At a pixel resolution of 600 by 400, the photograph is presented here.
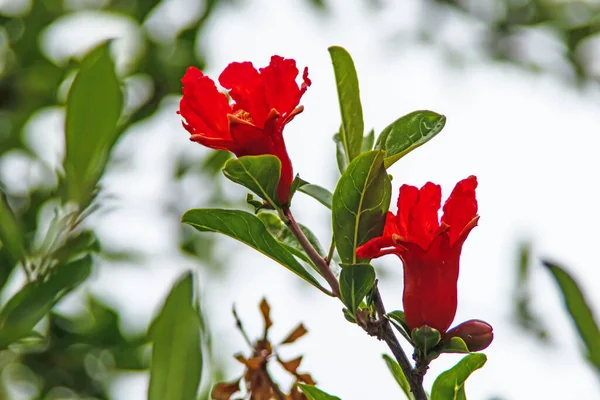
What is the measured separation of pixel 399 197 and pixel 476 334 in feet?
0.47

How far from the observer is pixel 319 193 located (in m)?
0.87

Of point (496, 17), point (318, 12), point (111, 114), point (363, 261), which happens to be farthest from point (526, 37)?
point (363, 261)

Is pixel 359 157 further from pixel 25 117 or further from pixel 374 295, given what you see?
pixel 25 117

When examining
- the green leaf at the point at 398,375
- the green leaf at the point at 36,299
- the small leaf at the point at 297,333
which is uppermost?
the green leaf at the point at 398,375

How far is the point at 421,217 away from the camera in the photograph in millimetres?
783

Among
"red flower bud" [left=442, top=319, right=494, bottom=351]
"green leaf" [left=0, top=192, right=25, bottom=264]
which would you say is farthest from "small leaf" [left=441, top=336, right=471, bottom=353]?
"green leaf" [left=0, top=192, right=25, bottom=264]

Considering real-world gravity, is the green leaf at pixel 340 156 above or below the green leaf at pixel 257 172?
above

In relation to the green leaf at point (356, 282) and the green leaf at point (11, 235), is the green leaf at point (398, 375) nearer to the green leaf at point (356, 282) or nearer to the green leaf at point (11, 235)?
the green leaf at point (356, 282)

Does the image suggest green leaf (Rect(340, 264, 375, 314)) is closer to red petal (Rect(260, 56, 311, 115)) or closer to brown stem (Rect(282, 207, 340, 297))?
brown stem (Rect(282, 207, 340, 297))

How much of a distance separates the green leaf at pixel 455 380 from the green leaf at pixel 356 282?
10cm

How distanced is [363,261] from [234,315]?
8.4 inches

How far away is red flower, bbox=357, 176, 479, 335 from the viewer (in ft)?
2.58

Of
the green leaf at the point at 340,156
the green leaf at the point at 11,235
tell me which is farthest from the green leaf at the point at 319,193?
the green leaf at the point at 11,235

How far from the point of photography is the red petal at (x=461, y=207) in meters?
0.79
